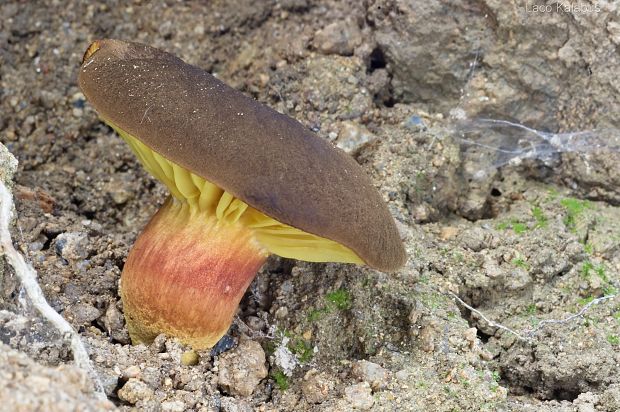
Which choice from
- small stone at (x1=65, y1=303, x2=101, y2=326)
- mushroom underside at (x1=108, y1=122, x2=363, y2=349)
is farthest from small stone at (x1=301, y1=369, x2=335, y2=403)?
small stone at (x1=65, y1=303, x2=101, y2=326)

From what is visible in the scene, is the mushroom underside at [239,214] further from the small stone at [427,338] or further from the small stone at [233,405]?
the small stone at [233,405]

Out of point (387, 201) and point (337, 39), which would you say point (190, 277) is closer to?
point (387, 201)

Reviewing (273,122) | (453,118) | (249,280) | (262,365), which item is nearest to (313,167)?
(273,122)

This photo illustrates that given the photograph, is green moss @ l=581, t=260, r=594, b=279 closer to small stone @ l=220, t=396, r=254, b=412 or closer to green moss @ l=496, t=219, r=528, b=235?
green moss @ l=496, t=219, r=528, b=235

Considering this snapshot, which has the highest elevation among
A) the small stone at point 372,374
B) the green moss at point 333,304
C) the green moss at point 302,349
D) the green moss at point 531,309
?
the green moss at point 333,304

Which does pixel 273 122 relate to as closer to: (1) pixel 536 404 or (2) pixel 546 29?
(1) pixel 536 404

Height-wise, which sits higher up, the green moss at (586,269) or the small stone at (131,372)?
the small stone at (131,372)

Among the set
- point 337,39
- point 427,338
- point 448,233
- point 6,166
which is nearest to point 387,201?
point 448,233

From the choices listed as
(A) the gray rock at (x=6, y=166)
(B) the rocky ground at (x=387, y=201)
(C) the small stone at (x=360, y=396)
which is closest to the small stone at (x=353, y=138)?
(B) the rocky ground at (x=387, y=201)
